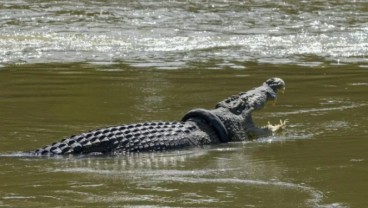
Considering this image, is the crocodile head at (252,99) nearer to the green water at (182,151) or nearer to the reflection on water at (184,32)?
the green water at (182,151)

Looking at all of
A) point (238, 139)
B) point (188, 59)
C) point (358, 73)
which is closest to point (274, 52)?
point (188, 59)

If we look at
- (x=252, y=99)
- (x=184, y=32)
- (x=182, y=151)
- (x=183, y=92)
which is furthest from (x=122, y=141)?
(x=184, y=32)

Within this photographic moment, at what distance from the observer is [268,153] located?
25.0 ft

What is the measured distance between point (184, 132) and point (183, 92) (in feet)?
10.3

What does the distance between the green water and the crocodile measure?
144mm

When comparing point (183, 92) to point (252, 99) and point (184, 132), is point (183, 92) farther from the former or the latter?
point (184, 132)

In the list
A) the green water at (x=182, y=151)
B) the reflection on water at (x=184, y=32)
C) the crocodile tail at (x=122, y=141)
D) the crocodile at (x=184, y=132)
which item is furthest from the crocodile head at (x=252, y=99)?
the reflection on water at (x=184, y=32)

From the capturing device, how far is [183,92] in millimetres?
11047

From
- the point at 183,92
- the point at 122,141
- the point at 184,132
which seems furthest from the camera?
the point at 183,92

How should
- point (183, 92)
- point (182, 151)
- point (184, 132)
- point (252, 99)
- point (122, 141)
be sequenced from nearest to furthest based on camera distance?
point (122, 141) < point (182, 151) < point (184, 132) < point (252, 99) < point (183, 92)

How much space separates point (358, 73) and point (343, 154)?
516 centimetres

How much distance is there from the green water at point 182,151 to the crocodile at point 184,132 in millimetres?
144

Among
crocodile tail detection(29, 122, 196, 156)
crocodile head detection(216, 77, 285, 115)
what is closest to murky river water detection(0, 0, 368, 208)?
crocodile tail detection(29, 122, 196, 156)

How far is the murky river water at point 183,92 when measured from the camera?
249 inches
